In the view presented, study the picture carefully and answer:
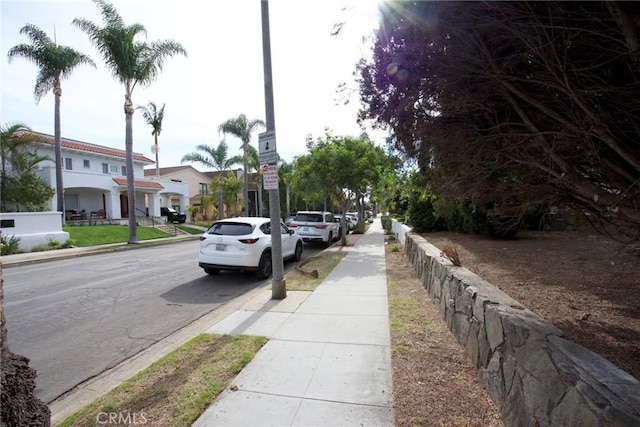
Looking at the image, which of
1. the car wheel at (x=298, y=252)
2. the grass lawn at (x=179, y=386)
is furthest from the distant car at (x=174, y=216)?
the grass lawn at (x=179, y=386)

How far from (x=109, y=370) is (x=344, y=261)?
8.18 m

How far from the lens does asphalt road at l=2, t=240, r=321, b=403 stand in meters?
4.68

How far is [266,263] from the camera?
9.70 meters

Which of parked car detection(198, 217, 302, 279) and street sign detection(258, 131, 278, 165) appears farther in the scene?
parked car detection(198, 217, 302, 279)

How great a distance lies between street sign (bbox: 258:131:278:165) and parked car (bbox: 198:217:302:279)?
259 centimetres

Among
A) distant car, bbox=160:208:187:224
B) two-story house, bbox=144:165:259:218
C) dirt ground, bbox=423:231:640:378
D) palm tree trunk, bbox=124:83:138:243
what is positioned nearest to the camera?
dirt ground, bbox=423:231:640:378

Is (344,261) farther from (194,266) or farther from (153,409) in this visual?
(153,409)

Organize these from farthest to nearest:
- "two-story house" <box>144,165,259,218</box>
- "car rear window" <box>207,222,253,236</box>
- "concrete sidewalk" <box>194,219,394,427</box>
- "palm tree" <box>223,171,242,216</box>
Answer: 1. "two-story house" <box>144,165,259,218</box>
2. "palm tree" <box>223,171,242,216</box>
3. "car rear window" <box>207,222,253,236</box>
4. "concrete sidewalk" <box>194,219,394,427</box>

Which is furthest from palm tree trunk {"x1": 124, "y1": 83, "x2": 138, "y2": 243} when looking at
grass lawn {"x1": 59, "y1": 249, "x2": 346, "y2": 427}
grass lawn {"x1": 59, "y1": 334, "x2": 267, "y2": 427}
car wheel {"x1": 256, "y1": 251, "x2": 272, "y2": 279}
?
grass lawn {"x1": 59, "y1": 334, "x2": 267, "y2": 427}

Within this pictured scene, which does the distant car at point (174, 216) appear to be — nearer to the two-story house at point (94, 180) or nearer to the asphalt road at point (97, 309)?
the two-story house at point (94, 180)

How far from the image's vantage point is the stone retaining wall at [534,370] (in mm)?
1986

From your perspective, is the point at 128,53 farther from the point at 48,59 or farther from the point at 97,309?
the point at 97,309

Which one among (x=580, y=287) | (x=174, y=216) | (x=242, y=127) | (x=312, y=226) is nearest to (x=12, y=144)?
(x=174, y=216)

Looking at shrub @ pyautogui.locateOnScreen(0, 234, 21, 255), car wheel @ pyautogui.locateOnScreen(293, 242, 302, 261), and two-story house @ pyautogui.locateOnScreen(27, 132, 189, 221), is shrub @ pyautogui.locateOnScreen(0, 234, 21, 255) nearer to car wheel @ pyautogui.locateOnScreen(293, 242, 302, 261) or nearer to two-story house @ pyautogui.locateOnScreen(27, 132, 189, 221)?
two-story house @ pyautogui.locateOnScreen(27, 132, 189, 221)
